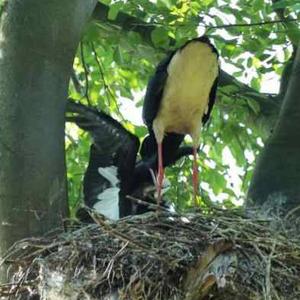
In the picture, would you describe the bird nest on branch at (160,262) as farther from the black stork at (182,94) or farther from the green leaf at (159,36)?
the green leaf at (159,36)

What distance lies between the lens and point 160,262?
11.9 ft

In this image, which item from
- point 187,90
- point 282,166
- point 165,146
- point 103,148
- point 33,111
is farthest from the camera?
point 165,146

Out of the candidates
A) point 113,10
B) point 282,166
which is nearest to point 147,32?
point 113,10

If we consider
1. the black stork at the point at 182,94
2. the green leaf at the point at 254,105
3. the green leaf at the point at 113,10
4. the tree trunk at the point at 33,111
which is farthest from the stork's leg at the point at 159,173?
the tree trunk at the point at 33,111

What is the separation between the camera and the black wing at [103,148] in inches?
204

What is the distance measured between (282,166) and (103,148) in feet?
3.51

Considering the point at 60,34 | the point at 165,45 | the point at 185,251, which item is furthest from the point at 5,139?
the point at 165,45

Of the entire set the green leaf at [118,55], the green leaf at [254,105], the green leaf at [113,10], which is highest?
the green leaf at [113,10]

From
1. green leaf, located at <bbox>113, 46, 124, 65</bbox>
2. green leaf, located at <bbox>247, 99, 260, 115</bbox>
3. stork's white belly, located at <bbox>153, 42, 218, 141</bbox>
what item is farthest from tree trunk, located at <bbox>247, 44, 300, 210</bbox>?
green leaf, located at <bbox>113, 46, 124, 65</bbox>

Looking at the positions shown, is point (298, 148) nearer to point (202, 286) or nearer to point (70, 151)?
point (202, 286)

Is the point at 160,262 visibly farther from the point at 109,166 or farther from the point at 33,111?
the point at 109,166

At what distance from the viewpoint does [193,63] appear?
529 centimetres

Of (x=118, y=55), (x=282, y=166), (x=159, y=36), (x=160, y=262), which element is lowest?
(x=160, y=262)

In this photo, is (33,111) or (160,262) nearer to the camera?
(160,262)
